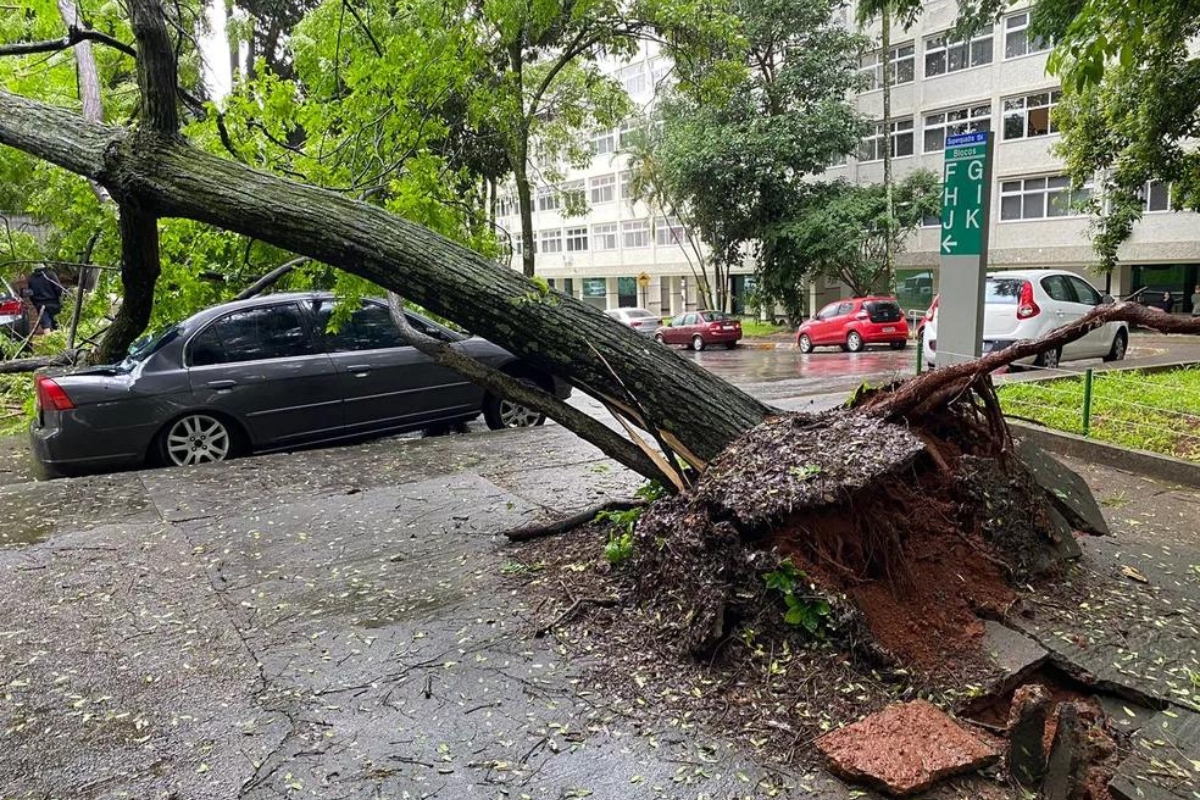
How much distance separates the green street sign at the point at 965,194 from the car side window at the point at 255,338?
21.1ft

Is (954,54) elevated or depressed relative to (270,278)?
elevated

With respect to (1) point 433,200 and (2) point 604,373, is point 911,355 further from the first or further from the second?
(2) point 604,373

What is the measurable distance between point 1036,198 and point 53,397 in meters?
29.7

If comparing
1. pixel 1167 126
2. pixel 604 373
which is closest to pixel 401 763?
pixel 604 373

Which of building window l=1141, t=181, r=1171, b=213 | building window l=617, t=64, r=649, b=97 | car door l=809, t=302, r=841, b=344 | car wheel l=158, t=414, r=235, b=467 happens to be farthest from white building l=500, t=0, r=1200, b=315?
car wheel l=158, t=414, r=235, b=467

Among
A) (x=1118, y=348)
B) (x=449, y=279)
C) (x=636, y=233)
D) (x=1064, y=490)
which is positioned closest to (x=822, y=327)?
(x=1118, y=348)

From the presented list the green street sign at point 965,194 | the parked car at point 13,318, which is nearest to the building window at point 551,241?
the parked car at point 13,318

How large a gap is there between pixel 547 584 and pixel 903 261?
103 feet

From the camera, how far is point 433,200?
704cm

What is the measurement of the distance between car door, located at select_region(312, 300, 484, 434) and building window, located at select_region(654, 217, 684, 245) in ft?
108

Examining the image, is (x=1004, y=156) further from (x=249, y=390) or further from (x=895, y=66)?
(x=249, y=390)

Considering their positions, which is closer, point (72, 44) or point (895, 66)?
point (72, 44)

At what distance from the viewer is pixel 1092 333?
47.6 ft

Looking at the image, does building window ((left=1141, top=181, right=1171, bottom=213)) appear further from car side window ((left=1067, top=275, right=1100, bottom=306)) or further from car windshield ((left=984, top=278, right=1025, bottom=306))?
car windshield ((left=984, top=278, right=1025, bottom=306))
